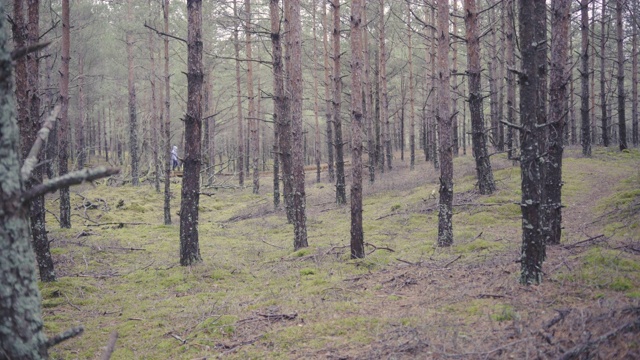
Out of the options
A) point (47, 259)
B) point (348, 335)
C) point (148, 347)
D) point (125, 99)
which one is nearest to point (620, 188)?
point (348, 335)

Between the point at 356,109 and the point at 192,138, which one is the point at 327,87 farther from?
the point at 356,109

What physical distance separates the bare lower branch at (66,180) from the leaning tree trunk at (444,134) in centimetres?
843

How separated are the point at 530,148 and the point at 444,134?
3936 millimetres

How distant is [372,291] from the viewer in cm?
702

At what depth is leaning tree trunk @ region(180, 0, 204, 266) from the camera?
9188 mm

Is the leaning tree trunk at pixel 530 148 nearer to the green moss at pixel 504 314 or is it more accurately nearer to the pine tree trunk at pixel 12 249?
the green moss at pixel 504 314

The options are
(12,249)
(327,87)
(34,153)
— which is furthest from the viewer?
(327,87)

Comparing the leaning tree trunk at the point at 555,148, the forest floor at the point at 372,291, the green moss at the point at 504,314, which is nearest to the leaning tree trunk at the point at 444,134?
the forest floor at the point at 372,291

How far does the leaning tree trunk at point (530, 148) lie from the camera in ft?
18.7

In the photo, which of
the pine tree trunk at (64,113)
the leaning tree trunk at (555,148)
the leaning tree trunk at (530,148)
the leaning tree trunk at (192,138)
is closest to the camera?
the leaning tree trunk at (530,148)

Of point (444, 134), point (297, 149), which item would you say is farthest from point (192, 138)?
point (444, 134)

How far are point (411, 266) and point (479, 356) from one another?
4.49 metres

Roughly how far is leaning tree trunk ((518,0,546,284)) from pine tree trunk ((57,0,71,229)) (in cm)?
1012

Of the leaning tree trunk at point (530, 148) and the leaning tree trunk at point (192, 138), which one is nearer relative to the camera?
the leaning tree trunk at point (530, 148)
